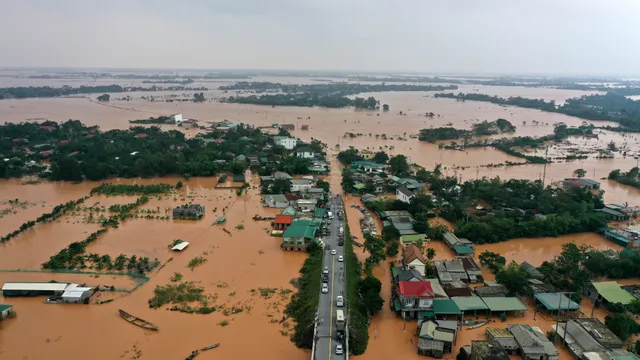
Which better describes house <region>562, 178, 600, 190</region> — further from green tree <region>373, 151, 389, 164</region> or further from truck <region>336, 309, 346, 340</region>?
truck <region>336, 309, 346, 340</region>

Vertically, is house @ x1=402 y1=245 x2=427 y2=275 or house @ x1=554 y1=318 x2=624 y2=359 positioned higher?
house @ x1=402 y1=245 x2=427 y2=275

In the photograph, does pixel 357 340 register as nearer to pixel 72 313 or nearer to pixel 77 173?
pixel 72 313

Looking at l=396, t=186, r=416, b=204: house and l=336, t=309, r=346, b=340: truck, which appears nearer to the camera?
l=336, t=309, r=346, b=340: truck

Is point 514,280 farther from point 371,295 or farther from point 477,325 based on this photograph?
point 371,295

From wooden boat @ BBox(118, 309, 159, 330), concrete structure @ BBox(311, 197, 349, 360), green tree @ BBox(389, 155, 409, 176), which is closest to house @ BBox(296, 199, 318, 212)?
concrete structure @ BBox(311, 197, 349, 360)

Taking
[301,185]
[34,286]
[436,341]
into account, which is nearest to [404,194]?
[301,185]

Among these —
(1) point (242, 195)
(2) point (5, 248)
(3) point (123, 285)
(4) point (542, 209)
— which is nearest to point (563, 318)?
(4) point (542, 209)

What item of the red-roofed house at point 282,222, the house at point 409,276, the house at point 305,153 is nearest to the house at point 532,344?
the house at point 409,276
